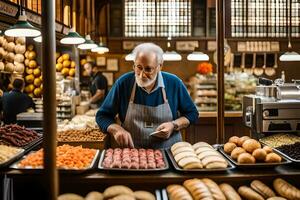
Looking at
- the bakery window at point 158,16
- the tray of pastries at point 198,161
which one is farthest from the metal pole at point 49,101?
→ the bakery window at point 158,16

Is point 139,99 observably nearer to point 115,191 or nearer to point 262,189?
point 115,191

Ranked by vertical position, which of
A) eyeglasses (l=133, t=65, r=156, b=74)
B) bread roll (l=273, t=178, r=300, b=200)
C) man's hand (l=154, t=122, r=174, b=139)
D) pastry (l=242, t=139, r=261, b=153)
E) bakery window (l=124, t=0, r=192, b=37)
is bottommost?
bread roll (l=273, t=178, r=300, b=200)

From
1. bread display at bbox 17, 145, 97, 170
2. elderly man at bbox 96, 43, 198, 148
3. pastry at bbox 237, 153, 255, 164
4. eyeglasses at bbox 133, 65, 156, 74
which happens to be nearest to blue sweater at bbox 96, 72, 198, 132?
elderly man at bbox 96, 43, 198, 148

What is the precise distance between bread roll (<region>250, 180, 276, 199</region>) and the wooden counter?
0.17 ft

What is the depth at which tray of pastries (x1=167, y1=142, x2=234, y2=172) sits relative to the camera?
2836mm

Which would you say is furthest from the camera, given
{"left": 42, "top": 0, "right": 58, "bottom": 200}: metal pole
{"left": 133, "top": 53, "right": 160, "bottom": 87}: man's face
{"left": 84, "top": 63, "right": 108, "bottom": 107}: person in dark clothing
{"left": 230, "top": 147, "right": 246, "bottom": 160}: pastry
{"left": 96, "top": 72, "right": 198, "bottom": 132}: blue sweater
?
{"left": 84, "top": 63, "right": 108, "bottom": 107}: person in dark clothing

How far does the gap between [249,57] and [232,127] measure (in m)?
4.06

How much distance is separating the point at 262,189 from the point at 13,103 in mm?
5910

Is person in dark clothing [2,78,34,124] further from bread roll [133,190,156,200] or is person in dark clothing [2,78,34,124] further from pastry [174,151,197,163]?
bread roll [133,190,156,200]

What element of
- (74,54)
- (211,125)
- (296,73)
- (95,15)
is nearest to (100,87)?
(74,54)

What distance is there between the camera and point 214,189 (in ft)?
8.77

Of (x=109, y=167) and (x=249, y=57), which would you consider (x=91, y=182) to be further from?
(x=249, y=57)

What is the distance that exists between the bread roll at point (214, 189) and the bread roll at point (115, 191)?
0.49 m

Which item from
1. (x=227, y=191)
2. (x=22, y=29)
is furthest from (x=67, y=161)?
(x=22, y=29)
